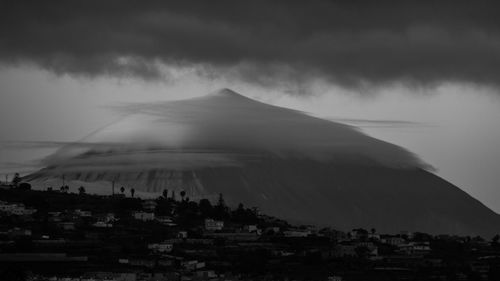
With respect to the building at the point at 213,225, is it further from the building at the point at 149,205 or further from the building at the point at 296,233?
the building at the point at 149,205

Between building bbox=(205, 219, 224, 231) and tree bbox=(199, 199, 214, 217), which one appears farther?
tree bbox=(199, 199, 214, 217)

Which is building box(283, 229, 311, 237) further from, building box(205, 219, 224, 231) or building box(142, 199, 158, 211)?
building box(142, 199, 158, 211)

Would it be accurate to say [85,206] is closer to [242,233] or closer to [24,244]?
[242,233]

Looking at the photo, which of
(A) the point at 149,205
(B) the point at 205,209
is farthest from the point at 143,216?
(B) the point at 205,209

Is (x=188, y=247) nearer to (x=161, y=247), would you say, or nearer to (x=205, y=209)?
(x=161, y=247)

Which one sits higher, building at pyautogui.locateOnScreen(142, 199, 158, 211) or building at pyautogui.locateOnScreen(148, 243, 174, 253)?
building at pyautogui.locateOnScreen(142, 199, 158, 211)

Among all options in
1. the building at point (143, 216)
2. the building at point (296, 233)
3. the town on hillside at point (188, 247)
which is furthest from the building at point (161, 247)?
the building at point (296, 233)

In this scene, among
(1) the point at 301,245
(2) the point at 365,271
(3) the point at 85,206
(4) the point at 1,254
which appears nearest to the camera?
(4) the point at 1,254

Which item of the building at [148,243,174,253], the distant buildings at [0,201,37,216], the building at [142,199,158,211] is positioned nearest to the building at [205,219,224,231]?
the building at [142,199,158,211]

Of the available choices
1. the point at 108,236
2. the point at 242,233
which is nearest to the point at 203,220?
the point at 242,233
